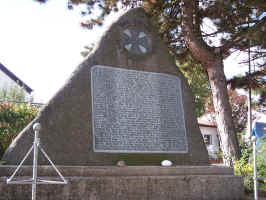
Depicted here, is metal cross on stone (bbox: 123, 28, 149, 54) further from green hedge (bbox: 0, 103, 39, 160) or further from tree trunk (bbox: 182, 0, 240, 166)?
green hedge (bbox: 0, 103, 39, 160)

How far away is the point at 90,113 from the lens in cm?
580

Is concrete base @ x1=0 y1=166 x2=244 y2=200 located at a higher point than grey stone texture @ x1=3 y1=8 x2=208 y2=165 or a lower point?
lower

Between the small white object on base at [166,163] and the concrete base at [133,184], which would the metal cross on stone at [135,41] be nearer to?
the small white object on base at [166,163]

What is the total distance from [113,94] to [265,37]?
14.7ft

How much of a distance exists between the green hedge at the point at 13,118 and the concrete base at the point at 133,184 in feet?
7.99

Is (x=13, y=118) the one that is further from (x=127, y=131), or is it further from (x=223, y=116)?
(x=223, y=116)

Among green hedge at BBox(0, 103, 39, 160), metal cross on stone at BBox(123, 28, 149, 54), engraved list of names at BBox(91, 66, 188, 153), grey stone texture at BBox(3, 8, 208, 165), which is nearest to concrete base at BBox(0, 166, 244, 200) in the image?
grey stone texture at BBox(3, 8, 208, 165)

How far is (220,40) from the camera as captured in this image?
10070mm

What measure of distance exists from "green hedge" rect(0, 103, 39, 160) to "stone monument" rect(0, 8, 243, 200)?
6.45 feet

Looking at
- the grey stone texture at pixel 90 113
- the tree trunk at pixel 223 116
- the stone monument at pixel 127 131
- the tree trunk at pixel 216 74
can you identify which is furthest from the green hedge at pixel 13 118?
the tree trunk at pixel 223 116

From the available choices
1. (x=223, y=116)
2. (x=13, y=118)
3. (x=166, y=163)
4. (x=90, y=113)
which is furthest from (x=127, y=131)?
(x=223, y=116)

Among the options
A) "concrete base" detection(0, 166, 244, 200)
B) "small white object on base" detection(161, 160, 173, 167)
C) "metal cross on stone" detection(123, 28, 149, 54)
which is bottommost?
"concrete base" detection(0, 166, 244, 200)

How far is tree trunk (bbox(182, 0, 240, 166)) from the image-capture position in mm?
8828

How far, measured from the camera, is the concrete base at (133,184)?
4.61 metres
